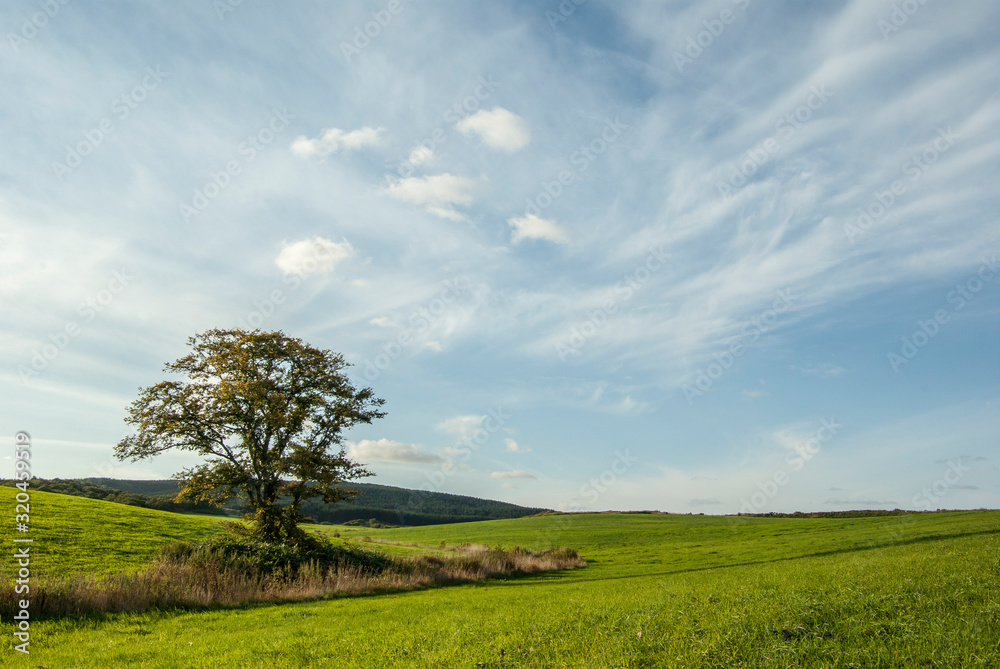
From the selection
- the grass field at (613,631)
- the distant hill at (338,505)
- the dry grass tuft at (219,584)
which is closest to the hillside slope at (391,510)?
the distant hill at (338,505)

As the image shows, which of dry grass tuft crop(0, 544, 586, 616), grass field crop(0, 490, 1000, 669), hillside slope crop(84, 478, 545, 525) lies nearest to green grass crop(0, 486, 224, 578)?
dry grass tuft crop(0, 544, 586, 616)

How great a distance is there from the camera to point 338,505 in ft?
236

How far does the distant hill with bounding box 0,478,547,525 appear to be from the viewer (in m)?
67.0

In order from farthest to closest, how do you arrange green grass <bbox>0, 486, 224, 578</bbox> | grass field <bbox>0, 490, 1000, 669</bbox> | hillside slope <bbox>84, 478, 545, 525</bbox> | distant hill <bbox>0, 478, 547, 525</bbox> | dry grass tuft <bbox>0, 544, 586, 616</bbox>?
hillside slope <bbox>84, 478, 545, 525</bbox>, distant hill <bbox>0, 478, 547, 525</bbox>, green grass <bbox>0, 486, 224, 578</bbox>, dry grass tuft <bbox>0, 544, 586, 616</bbox>, grass field <bbox>0, 490, 1000, 669</bbox>

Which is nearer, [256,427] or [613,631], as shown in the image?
[613,631]

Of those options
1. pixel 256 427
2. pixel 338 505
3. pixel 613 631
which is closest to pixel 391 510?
pixel 338 505

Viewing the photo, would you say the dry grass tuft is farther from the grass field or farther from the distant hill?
the distant hill

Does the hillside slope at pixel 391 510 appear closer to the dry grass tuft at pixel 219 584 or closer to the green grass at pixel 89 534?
the green grass at pixel 89 534

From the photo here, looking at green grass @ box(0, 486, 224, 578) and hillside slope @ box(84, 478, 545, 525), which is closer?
green grass @ box(0, 486, 224, 578)

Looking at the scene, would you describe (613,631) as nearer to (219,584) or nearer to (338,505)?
(219,584)

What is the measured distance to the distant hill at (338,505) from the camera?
67.0 metres

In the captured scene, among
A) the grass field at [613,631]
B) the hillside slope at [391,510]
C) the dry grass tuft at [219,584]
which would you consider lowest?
the hillside slope at [391,510]

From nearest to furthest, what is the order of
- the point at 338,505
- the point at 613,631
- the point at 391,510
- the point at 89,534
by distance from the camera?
the point at 613,631 → the point at 89,534 → the point at 338,505 → the point at 391,510

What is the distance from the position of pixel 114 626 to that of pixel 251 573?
1176cm
